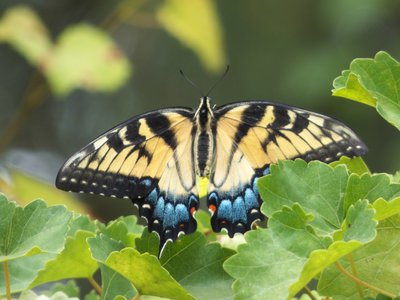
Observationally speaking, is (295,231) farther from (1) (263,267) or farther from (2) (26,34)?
(2) (26,34)

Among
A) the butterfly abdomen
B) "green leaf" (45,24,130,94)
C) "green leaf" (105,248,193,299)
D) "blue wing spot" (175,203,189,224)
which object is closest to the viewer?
Answer: "green leaf" (105,248,193,299)

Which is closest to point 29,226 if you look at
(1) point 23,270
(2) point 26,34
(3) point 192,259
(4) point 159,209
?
(1) point 23,270

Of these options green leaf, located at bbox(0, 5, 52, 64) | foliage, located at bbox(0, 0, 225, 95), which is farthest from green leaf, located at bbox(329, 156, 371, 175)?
green leaf, located at bbox(0, 5, 52, 64)

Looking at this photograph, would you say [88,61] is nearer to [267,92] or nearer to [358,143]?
[358,143]

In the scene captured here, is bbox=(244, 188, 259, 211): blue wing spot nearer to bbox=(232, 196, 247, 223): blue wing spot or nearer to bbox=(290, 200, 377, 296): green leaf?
bbox=(232, 196, 247, 223): blue wing spot

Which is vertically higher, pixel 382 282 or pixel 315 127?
pixel 315 127

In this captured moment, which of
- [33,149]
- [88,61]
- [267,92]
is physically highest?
[88,61]

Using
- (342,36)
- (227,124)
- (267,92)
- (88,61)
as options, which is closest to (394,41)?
(342,36)
